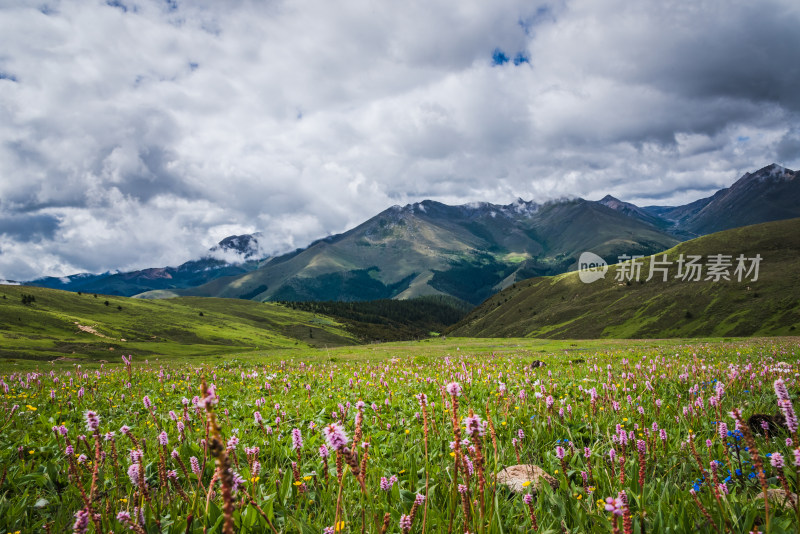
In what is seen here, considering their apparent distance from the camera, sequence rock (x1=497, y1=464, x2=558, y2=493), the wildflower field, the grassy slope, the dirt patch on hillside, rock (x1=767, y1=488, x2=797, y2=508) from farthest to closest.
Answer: the dirt patch on hillside, the grassy slope, rock (x1=497, y1=464, x2=558, y2=493), rock (x1=767, y1=488, x2=797, y2=508), the wildflower field

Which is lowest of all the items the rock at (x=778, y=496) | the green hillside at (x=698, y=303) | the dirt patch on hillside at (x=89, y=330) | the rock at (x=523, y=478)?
the dirt patch on hillside at (x=89, y=330)

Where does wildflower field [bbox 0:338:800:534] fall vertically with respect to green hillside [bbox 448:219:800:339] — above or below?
below

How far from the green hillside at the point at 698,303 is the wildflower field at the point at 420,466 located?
446 feet

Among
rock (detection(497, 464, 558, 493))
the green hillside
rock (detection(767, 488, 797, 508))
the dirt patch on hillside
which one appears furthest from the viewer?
the dirt patch on hillside

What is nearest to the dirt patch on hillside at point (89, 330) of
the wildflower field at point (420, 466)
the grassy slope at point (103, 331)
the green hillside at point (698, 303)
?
the grassy slope at point (103, 331)

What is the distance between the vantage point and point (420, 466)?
5621mm

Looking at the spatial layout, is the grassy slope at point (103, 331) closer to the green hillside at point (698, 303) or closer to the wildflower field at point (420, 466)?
the wildflower field at point (420, 466)

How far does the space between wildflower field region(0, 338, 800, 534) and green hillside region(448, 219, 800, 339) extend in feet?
446

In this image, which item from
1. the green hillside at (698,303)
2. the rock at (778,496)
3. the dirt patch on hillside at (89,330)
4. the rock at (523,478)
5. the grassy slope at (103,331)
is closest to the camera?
the rock at (778,496)

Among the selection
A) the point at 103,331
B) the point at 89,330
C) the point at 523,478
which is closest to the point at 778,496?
the point at 523,478

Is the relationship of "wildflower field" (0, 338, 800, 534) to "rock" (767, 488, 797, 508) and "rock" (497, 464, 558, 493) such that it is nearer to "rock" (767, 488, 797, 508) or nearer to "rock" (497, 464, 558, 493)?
"rock" (767, 488, 797, 508)

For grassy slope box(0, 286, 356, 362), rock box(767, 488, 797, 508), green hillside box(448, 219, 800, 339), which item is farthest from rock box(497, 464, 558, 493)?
green hillside box(448, 219, 800, 339)

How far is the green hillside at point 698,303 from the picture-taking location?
4624 inches

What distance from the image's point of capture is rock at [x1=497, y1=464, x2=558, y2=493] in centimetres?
458
